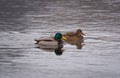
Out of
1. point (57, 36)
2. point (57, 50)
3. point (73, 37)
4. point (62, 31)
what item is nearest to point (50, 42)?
point (57, 36)

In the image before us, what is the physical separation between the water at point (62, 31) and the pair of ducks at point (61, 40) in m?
0.22

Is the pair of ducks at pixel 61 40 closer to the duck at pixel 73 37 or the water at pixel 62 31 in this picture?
the duck at pixel 73 37

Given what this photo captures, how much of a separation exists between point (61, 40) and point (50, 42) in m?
0.47

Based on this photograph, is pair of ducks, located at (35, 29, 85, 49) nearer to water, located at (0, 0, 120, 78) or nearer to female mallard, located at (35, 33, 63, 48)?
female mallard, located at (35, 33, 63, 48)

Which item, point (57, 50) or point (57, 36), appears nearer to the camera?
point (57, 50)

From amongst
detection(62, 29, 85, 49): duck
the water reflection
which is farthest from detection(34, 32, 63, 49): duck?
detection(62, 29, 85, 49): duck

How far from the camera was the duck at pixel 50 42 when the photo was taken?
1656 cm

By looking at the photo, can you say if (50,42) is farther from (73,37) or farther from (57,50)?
(73,37)

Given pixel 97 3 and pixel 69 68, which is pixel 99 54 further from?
pixel 97 3

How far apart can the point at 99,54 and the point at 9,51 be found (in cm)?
257

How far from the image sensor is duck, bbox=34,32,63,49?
54.3 feet

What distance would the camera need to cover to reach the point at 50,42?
16.7 m

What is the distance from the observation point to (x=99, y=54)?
15.2 meters

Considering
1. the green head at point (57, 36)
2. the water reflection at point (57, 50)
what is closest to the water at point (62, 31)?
the water reflection at point (57, 50)
